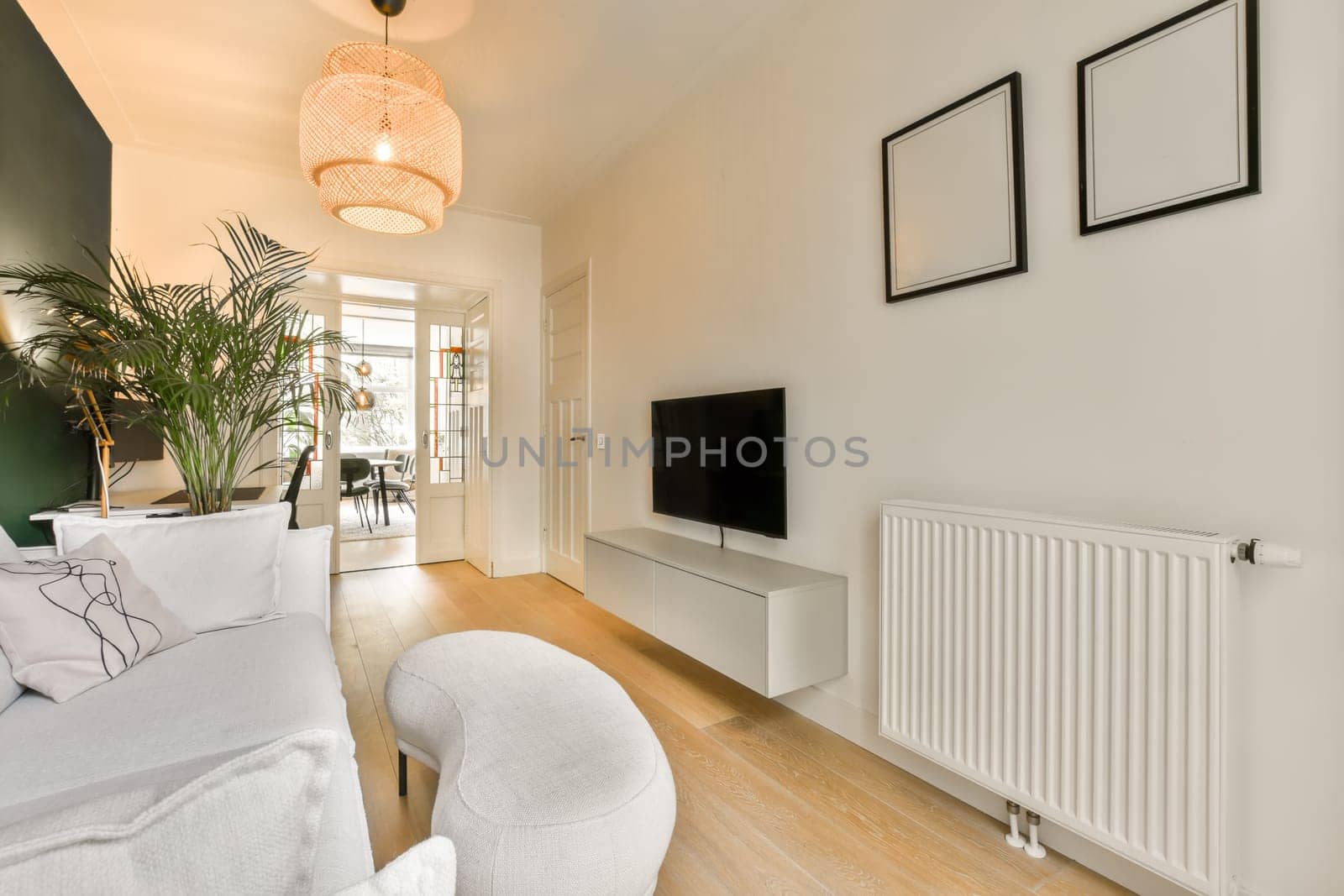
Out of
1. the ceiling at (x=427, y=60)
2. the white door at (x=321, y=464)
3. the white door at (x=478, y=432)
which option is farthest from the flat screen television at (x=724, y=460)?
the white door at (x=321, y=464)

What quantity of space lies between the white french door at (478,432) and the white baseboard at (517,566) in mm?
64

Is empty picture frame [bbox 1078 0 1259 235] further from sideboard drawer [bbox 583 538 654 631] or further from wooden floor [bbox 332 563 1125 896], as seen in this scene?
sideboard drawer [bbox 583 538 654 631]

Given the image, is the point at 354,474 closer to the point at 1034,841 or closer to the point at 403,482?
the point at 403,482

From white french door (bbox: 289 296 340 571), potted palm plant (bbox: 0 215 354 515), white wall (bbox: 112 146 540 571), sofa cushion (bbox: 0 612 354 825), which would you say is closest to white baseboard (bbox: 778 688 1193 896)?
sofa cushion (bbox: 0 612 354 825)

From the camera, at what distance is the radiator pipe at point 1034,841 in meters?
1.58

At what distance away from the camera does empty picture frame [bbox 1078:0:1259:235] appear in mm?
1287

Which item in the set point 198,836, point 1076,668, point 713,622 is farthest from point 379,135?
point 1076,668

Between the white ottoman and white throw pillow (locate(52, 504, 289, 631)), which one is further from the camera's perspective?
white throw pillow (locate(52, 504, 289, 631))

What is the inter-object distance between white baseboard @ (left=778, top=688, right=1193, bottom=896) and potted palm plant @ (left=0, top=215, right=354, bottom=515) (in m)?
2.34

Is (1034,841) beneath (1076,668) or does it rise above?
beneath

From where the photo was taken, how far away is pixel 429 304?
16.6ft

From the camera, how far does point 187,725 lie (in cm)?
120

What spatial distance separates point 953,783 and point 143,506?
11.3 ft

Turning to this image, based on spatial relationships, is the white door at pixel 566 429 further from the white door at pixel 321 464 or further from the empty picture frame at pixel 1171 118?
the empty picture frame at pixel 1171 118
